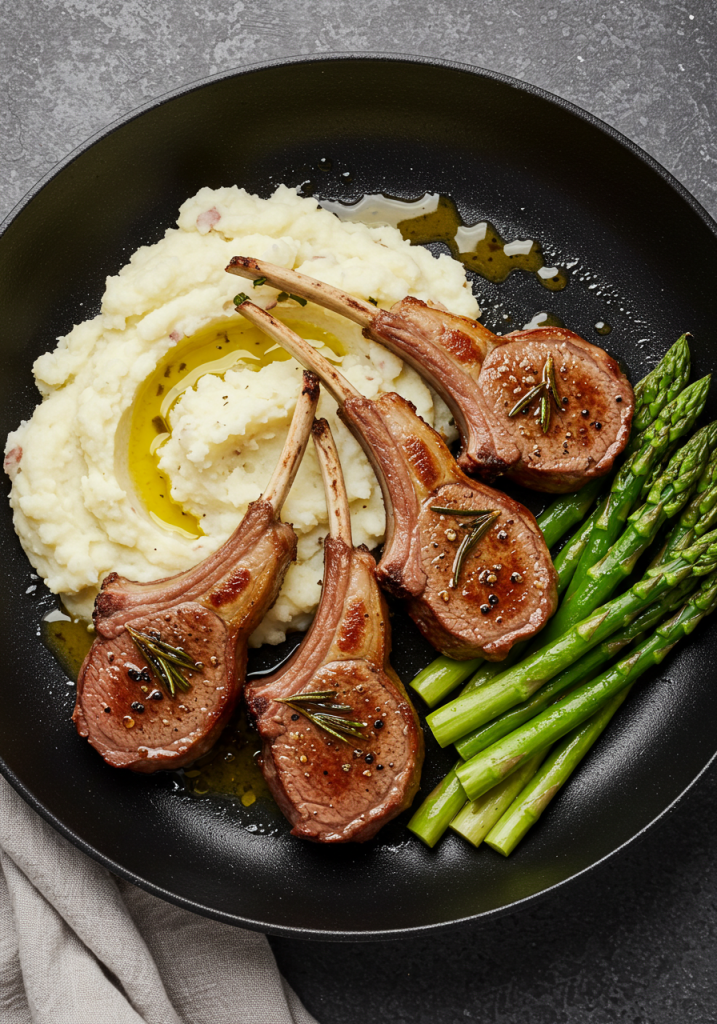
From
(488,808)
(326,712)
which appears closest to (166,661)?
(326,712)

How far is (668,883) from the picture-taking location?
5164 millimetres

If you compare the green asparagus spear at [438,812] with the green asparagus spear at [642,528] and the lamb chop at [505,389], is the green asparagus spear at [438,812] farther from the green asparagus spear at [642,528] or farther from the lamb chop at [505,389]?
the lamb chop at [505,389]

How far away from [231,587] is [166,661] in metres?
0.56

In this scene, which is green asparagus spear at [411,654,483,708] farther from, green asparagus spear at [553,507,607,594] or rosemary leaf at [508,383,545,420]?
rosemary leaf at [508,383,545,420]

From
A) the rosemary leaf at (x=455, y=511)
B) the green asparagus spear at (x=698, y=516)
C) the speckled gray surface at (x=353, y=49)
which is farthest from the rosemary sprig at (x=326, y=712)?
the speckled gray surface at (x=353, y=49)

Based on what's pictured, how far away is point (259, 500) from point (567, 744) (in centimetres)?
236

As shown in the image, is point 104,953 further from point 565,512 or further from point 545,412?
point 545,412

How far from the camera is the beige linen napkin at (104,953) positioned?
486 centimetres

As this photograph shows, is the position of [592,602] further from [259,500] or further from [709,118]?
[709,118]

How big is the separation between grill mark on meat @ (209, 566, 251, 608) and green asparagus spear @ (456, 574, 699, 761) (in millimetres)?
1611

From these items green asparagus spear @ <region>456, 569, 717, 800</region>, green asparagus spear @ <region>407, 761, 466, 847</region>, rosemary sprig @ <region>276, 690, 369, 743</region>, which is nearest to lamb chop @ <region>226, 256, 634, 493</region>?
green asparagus spear @ <region>456, 569, 717, 800</region>

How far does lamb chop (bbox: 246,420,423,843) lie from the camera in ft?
15.2

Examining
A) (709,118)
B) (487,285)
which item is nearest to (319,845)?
(487,285)

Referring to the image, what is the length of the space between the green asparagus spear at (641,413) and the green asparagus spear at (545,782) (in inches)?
42.0
